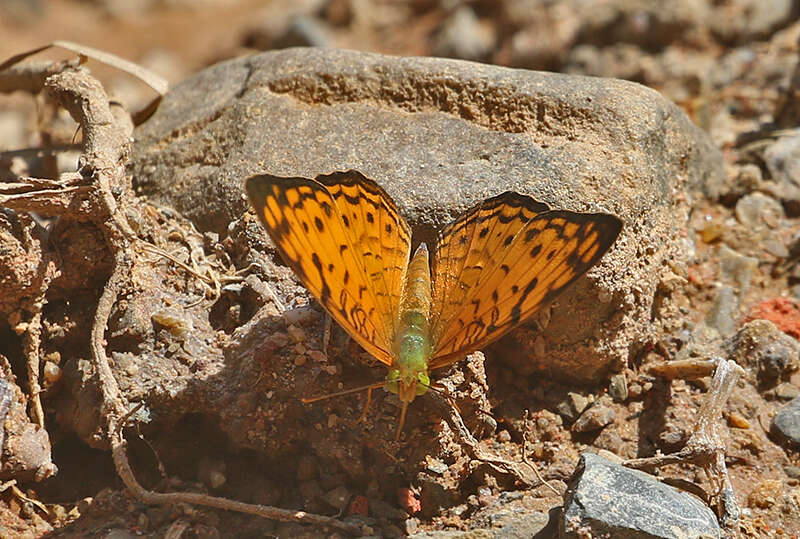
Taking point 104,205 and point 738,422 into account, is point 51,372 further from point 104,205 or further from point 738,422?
point 738,422

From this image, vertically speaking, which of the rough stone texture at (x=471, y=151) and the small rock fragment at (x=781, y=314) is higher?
the rough stone texture at (x=471, y=151)

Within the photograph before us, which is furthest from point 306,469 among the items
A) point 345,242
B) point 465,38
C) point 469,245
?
point 465,38

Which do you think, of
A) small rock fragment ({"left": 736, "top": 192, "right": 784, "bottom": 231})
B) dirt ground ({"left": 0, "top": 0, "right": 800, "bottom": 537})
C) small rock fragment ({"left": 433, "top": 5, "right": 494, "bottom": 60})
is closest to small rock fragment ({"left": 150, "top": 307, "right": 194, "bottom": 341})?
dirt ground ({"left": 0, "top": 0, "right": 800, "bottom": 537})

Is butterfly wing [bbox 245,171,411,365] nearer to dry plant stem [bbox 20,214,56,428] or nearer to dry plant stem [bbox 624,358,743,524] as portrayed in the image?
dry plant stem [bbox 20,214,56,428]

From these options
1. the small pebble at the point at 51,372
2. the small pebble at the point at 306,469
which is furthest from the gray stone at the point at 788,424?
the small pebble at the point at 51,372

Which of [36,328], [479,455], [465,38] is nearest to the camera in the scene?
[479,455]

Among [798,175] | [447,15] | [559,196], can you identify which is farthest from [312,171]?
[447,15]

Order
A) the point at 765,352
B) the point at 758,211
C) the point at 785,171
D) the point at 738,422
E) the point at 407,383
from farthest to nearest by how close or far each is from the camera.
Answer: the point at 785,171, the point at 758,211, the point at 765,352, the point at 738,422, the point at 407,383

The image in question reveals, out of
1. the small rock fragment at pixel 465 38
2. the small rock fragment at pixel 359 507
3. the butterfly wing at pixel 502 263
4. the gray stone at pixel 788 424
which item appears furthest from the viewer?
the small rock fragment at pixel 465 38

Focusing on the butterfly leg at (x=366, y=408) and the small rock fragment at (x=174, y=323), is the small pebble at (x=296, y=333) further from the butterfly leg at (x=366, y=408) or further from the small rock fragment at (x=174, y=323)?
the small rock fragment at (x=174, y=323)
